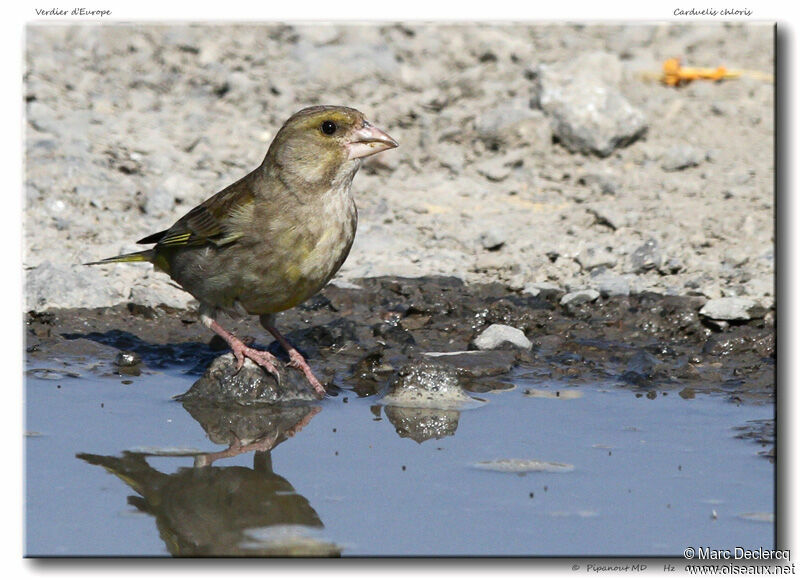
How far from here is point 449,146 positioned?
9.27 metres

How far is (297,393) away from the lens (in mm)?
6082

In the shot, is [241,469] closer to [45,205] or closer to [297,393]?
[297,393]

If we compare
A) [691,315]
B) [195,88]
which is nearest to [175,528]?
[691,315]

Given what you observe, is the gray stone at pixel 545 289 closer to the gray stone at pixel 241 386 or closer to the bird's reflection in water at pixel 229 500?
the gray stone at pixel 241 386

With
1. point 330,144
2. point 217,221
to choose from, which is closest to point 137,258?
point 217,221

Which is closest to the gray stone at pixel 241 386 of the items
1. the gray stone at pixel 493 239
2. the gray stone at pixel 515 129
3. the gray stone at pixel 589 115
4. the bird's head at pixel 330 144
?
the bird's head at pixel 330 144

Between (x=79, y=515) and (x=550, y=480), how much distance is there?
1.81 m

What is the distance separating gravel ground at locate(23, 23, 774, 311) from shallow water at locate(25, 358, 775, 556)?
5.34 ft

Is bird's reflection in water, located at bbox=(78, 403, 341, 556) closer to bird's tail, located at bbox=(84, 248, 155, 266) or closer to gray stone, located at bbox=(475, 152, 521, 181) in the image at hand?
bird's tail, located at bbox=(84, 248, 155, 266)

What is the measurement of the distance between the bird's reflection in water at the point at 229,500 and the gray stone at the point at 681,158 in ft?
14.0

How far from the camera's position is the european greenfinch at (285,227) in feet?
19.3

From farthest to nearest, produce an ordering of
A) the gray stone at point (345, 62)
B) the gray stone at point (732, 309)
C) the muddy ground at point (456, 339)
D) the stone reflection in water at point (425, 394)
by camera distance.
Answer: the gray stone at point (345, 62) → the gray stone at point (732, 309) → the muddy ground at point (456, 339) → the stone reflection in water at point (425, 394)

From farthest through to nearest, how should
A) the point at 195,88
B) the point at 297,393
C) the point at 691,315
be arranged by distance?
the point at 195,88 → the point at 691,315 → the point at 297,393

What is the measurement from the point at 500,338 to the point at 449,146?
2.81 metres
